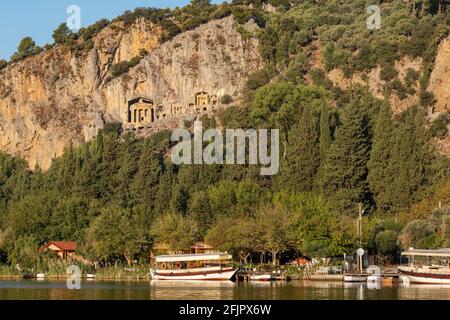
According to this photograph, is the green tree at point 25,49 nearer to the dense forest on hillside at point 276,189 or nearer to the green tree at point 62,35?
the green tree at point 62,35

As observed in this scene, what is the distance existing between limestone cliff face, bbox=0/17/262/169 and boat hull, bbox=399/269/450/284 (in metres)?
77.5

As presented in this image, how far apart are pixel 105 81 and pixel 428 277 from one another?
9661 centimetres

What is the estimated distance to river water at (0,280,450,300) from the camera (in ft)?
226

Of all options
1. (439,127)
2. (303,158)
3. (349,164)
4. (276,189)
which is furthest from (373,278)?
(439,127)

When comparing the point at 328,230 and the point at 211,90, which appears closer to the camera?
the point at 328,230

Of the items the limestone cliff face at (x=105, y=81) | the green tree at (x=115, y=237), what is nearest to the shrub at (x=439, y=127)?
the limestone cliff face at (x=105, y=81)

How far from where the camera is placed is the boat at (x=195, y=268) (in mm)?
92375

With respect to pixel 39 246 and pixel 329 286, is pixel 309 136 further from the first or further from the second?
pixel 329 286

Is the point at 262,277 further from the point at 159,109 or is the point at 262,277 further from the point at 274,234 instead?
the point at 159,109

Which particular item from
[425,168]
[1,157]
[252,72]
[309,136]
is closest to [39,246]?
[309,136]

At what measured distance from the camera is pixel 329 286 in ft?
266

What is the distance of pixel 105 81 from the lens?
568ft

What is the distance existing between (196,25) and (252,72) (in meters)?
13.6
